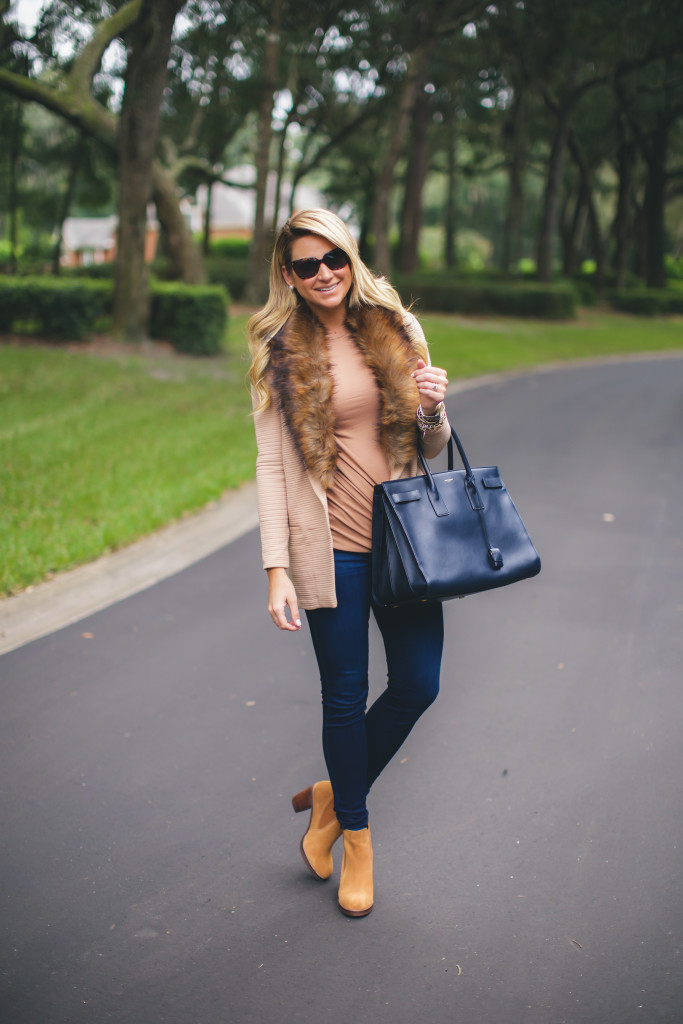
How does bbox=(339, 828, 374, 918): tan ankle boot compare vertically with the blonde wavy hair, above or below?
below

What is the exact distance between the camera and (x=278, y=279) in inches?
112

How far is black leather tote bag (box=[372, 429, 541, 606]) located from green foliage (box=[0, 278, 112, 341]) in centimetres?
1373

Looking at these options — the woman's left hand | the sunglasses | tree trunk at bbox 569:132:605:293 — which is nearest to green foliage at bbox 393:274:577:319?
tree trunk at bbox 569:132:605:293

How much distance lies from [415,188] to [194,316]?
16.8m

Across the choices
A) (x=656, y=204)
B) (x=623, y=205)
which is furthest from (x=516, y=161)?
(x=623, y=205)

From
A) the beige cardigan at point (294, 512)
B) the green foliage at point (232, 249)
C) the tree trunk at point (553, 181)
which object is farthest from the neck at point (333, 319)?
the green foliage at point (232, 249)

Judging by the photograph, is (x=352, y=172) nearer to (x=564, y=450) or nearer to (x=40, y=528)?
(x=564, y=450)

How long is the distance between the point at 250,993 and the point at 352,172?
133 ft

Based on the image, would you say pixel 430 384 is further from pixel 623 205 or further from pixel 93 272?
pixel 623 205

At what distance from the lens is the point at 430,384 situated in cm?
262

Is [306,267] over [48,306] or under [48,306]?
under

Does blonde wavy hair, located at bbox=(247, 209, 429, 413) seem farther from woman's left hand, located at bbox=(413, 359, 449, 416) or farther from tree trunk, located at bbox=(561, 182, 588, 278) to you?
tree trunk, located at bbox=(561, 182, 588, 278)

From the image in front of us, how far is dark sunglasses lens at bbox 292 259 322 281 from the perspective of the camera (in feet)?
8.96

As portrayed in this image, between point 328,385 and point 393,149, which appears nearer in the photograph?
point 328,385
